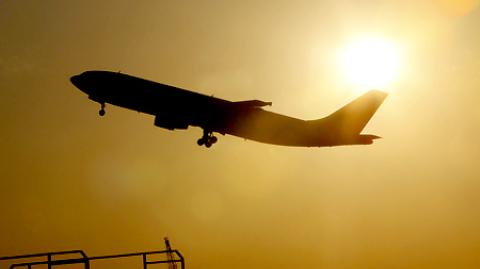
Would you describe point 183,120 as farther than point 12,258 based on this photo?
Yes

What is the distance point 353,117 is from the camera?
78.2 metres

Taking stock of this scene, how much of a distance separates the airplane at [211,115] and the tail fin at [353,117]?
0.13 m

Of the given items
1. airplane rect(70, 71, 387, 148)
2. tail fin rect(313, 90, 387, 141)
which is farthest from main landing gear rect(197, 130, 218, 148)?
tail fin rect(313, 90, 387, 141)

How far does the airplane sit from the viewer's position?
6575 centimetres

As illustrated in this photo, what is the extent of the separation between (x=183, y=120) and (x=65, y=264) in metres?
32.1

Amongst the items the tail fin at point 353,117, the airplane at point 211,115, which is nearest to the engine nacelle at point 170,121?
the airplane at point 211,115

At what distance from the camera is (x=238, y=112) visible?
69.8m

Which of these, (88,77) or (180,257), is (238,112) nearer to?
(88,77)

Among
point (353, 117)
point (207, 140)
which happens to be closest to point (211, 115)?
point (207, 140)

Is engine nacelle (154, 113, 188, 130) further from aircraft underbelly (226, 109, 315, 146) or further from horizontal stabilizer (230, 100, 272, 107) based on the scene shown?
horizontal stabilizer (230, 100, 272, 107)

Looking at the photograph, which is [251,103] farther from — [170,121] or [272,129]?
[170,121]

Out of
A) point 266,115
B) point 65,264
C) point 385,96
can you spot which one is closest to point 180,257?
point 65,264

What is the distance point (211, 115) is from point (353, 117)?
69.3ft

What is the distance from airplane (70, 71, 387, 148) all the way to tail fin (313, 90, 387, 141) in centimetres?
13
